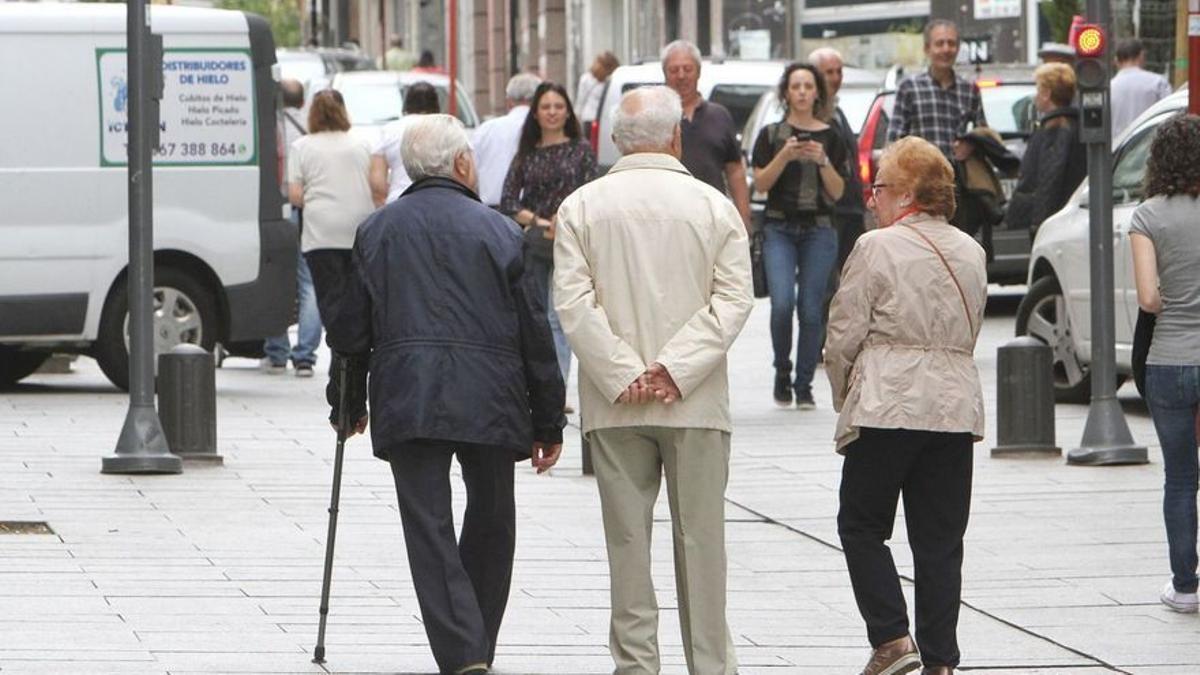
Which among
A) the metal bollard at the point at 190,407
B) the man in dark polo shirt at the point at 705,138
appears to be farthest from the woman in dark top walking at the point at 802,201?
the metal bollard at the point at 190,407

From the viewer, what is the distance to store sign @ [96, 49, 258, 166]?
15.7 m

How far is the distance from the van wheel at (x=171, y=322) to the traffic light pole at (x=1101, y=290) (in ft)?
Answer: 17.7

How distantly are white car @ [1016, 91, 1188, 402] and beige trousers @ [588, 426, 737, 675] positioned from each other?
649 centimetres

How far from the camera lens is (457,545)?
7.94m

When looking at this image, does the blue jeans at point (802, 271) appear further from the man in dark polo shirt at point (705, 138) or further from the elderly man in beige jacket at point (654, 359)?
the elderly man in beige jacket at point (654, 359)

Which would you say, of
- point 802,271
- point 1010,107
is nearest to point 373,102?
point 1010,107

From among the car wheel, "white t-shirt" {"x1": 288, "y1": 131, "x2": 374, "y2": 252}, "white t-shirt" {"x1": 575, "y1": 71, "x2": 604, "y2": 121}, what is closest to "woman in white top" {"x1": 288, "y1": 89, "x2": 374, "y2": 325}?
"white t-shirt" {"x1": 288, "y1": 131, "x2": 374, "y2": 252}

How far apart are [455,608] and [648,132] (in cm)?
141

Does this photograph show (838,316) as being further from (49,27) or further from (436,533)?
(49,27)

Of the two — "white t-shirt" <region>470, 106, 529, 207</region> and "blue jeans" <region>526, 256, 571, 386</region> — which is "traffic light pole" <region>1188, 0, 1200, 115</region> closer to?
"blue jeans" <region>526, 256, 571, 386</region>

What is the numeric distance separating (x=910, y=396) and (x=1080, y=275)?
288 inches

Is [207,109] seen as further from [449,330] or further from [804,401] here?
[449,330]

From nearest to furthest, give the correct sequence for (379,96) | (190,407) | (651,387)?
(651,387), (190,407), (379,96)

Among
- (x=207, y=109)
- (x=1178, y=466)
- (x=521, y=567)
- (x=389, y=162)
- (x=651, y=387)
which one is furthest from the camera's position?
(x=389, y=162)
